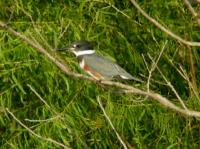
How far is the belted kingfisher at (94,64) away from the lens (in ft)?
12.8

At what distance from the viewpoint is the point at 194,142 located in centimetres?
441

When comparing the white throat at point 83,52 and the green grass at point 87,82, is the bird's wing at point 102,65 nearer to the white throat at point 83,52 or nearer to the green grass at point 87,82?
the white throat at point 83,52

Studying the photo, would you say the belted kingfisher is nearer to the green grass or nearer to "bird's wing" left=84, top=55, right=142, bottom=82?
"bird's wing" left=84, top=55, right=142, bottom=82

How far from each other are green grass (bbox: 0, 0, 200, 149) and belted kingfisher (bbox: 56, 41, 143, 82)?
10.2 inches

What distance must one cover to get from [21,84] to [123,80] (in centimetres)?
Answer: 59

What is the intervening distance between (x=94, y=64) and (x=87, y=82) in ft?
1.29

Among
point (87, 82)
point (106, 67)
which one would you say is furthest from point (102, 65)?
point (87, 82)

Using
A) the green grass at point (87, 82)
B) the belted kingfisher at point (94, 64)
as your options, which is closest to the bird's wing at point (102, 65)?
the belted kingfisher at point (94, 64)

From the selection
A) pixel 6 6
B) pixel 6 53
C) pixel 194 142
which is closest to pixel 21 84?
pixel 6 53

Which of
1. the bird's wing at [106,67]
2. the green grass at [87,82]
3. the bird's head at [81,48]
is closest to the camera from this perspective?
the bird's wing at [106,67]

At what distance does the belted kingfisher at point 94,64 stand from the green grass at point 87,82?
259 millimetres

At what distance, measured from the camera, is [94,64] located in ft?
13.0

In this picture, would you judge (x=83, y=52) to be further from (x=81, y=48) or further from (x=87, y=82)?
(x=87, y=82)

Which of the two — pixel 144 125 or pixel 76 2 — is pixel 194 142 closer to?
pixel 144 125
